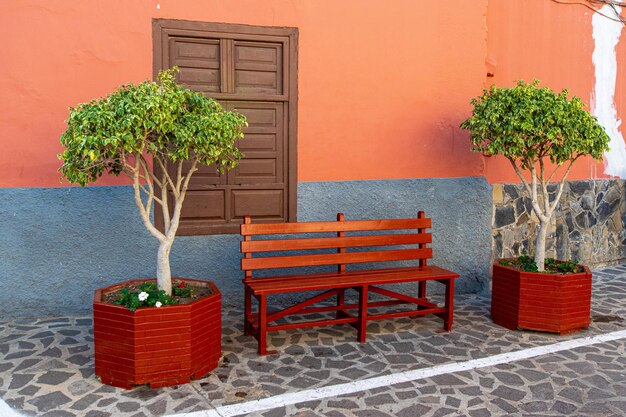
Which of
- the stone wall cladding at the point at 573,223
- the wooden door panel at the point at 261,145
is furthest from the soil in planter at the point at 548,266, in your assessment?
the wooden door panel at the point at 261,145

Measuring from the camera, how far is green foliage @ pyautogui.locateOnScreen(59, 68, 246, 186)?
3.84 m

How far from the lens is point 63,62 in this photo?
519 cm

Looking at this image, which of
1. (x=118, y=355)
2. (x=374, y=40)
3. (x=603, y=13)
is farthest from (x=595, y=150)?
(x=118, y=355)

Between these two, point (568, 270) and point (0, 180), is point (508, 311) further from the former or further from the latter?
point (0, 180)

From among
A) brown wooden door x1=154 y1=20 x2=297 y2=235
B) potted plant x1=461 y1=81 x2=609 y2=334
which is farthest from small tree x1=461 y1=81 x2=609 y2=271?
brown wooden door x1=154 y1=20 x2=297 y2=235

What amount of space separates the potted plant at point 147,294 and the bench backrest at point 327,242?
30.5 inches

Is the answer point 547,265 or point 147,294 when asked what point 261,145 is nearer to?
point 147,294

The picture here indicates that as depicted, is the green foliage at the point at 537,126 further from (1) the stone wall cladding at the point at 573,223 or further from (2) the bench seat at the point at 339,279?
(1) the stone wall cladding at the point at 573,223

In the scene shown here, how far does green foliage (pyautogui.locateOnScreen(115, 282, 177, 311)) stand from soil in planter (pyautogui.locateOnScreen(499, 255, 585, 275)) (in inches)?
123

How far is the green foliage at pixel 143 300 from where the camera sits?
13.0 feet

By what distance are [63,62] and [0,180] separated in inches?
45.1

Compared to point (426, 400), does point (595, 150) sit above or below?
above

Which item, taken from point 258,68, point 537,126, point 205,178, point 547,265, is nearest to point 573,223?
point 547,265

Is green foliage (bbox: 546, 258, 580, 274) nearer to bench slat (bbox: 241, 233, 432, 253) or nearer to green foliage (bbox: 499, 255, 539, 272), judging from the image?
green foliage (bbox: 499, 255, 539, 272)
